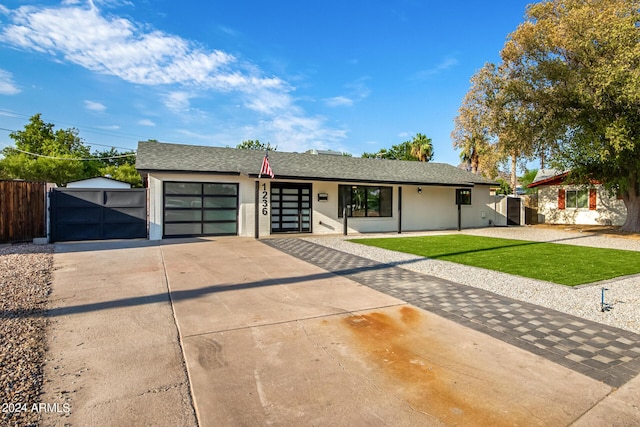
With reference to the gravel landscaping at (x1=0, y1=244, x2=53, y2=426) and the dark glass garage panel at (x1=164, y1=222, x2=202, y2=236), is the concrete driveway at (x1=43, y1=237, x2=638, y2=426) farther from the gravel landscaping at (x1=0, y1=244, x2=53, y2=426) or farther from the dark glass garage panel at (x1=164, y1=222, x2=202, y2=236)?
the dark glass garage panel at (x1=164, y1=222, x2=202, y2=236)

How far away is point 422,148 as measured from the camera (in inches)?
1412

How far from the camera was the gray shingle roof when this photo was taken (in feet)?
42.0

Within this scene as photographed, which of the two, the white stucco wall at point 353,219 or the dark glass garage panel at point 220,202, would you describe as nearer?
the white stucco wall at point 353,219

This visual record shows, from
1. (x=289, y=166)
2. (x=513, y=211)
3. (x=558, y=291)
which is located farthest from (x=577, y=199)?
(x=558, y=291)

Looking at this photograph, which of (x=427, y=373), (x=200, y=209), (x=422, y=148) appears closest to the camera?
(x=427, y=373)

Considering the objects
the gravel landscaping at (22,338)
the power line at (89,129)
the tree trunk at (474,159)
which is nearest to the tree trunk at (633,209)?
the tree trunk at (474,159)

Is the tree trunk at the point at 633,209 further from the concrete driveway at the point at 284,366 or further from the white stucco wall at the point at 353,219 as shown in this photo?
the concrete driveway at the point at 284,366

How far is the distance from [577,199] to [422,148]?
16.8 m

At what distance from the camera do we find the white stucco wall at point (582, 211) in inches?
779

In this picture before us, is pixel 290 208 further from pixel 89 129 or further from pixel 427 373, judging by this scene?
pixel 89 129

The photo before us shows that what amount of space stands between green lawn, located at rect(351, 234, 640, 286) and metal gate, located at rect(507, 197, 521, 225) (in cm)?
953

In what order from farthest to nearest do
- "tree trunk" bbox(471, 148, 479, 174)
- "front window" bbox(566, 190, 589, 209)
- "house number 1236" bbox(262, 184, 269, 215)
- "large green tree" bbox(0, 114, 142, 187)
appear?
"tree trunk" bbox(471, 148, 479, 174)
"large green tree" bbox(0, 114, 142, 187)
"front window" bbox(566, 190, 589, 209)
"house number 1236" bbox(262, 184, 269, 215)

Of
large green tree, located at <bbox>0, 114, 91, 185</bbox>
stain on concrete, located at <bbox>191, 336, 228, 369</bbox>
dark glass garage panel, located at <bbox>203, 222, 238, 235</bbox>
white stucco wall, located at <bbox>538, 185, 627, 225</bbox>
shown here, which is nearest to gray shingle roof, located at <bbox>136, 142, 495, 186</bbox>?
dark glass garage panel, located at <bbox>203, 222, 238, 235</bbox>

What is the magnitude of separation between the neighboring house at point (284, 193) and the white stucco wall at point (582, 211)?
7110mm
